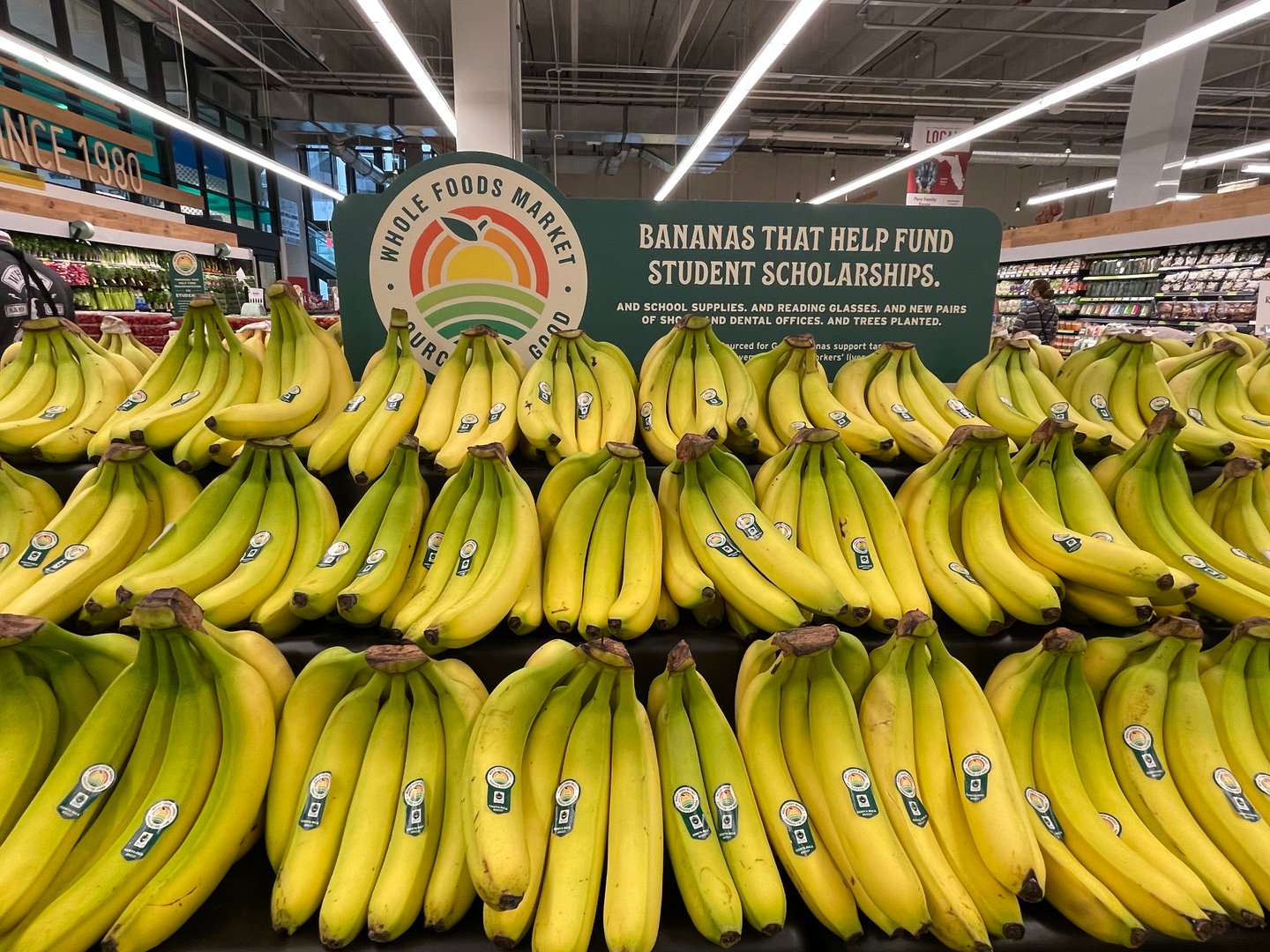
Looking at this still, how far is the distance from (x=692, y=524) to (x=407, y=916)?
0.78 metres

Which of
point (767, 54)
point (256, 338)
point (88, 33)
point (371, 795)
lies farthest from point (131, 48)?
point (371, 795)

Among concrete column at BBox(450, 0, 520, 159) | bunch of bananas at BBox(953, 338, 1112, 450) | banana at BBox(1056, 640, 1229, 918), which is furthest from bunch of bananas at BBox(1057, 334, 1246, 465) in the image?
concrete column at BBox(450, 0, 520, 159)

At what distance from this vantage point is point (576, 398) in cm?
160

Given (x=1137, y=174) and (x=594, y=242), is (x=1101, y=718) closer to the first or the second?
(x=594, y=242)

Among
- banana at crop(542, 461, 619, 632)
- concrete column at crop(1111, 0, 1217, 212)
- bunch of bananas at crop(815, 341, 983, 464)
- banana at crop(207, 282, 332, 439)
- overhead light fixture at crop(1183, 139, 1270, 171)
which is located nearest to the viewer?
banana at crop(542, 461, 619, 632)

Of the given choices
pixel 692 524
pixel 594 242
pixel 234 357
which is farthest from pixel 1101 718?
pixel 234 357

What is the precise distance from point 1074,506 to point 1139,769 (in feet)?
→ 1.77

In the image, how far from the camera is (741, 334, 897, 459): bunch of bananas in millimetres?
1541

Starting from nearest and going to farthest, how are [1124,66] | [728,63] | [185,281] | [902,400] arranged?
[902,400], [1124,66], [185,281], [728,63]

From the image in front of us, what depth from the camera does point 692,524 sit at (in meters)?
1.29

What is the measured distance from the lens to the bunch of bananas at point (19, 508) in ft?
4.34

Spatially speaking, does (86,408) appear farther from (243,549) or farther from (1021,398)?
(1021,398)

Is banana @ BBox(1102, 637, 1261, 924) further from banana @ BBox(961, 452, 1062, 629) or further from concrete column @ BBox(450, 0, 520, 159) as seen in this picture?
concrete column @ BBox(450, 0, 520, 159)

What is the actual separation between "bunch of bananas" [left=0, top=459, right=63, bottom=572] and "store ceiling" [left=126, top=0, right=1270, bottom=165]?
336 inches
